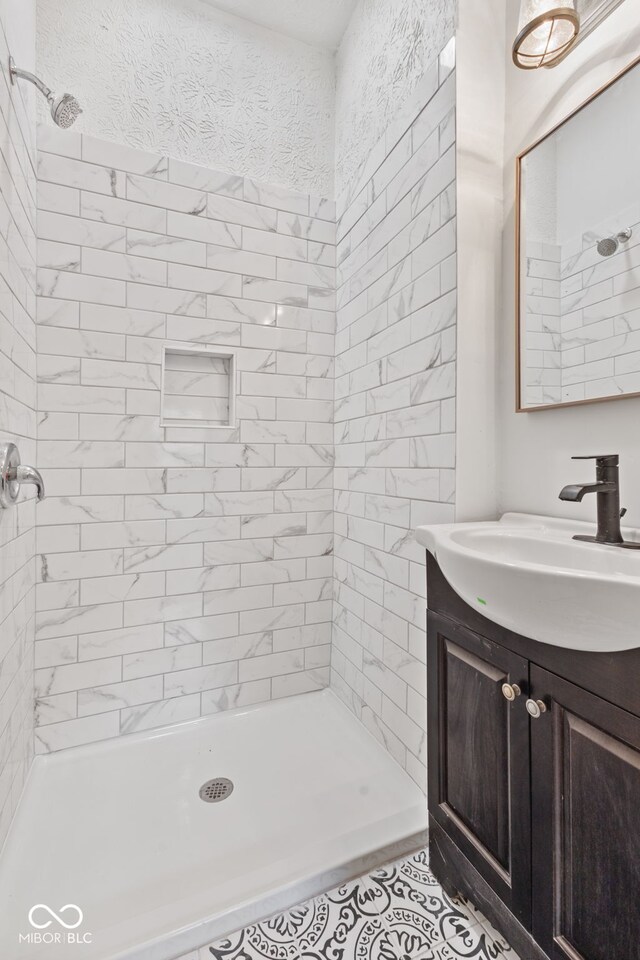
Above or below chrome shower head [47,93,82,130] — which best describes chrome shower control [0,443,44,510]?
below

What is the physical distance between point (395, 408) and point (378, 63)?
140 cm

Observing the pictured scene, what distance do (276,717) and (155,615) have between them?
2.29 feet

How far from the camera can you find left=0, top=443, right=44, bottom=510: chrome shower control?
113 cm

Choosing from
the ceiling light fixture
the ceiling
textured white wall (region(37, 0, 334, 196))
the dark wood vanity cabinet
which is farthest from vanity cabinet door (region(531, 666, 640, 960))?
the ceiling

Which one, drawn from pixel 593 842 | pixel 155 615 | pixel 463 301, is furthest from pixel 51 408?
pixel 593 842

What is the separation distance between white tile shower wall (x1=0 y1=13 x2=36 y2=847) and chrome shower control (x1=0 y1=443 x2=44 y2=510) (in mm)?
73

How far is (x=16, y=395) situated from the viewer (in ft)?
4.50

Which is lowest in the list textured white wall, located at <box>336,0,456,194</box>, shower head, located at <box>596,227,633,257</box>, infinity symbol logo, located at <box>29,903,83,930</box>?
infinity symbol logo, located at <box>29,903,83,930</box>

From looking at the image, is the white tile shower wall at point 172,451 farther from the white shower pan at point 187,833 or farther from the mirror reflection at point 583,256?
the mirror reflection at point 583,256

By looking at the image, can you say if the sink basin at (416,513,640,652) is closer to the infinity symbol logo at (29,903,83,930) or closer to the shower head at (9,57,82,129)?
the infinity symbol logo at (29,903,83,930)

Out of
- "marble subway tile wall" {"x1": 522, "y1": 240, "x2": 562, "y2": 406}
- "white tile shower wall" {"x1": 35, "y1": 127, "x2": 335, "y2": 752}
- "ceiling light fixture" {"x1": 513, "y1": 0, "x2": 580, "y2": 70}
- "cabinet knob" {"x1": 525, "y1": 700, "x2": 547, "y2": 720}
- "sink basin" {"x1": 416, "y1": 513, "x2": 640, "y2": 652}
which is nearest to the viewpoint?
"sink basin" {"x1": 416, "y1": 513, "x2": 640, "y2": 652}

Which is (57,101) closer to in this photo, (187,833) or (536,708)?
(536,708)

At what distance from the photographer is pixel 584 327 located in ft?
3.65

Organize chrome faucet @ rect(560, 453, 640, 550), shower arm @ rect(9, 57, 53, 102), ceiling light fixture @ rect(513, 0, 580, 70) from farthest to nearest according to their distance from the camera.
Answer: shower arm @ rect(9, 57, 53, 102) < ceiling light fixture @ rect(513, 0, 580, 70) < chrome faucet @ rect(560, 453, 640, 550)
